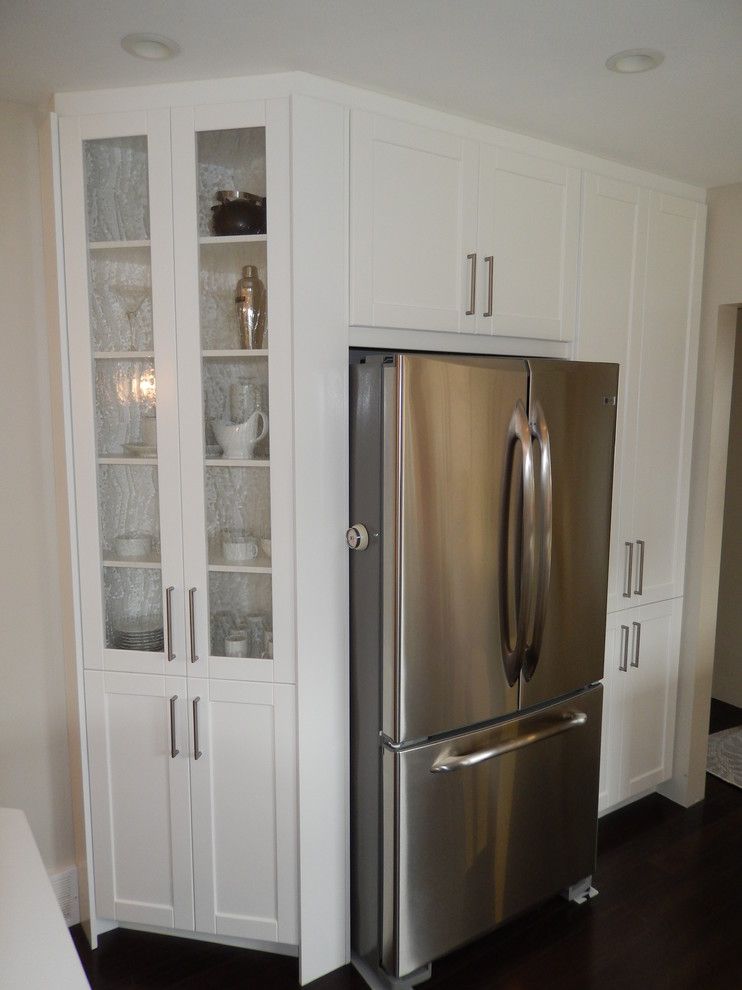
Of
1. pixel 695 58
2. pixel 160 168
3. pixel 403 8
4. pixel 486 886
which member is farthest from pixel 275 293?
pixel 486 886

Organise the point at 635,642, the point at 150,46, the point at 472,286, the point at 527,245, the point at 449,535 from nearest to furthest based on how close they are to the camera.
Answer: the point at 150,46
the point at 449,535
the point at 472,286
the point at 527,245
the point at 635,642

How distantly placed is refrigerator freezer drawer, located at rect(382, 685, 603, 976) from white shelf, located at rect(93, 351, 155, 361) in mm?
1268

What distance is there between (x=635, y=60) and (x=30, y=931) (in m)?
2.10

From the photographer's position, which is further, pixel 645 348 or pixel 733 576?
pixel 733 576

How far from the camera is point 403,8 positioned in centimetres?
142

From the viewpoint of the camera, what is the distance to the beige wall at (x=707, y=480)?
262 cm

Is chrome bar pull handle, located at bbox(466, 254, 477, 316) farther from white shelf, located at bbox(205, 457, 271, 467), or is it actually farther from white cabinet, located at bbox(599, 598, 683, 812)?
white cabinet, located at bbox(599, 598, 683, 812)

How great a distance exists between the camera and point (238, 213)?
1847mm

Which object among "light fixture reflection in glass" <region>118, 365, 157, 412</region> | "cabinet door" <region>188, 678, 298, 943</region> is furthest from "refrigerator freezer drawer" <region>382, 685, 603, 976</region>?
"light fixture reflection in glass" <region>118, 365, 157, 412</region>

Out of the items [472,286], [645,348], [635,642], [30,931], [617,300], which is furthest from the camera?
[635,642]

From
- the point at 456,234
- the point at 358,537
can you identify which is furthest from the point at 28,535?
the point at 456,234

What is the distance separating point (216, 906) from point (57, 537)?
1.20 m

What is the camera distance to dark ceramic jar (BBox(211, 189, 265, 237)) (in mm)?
1839

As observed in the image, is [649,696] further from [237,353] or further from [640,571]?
[237,353]
